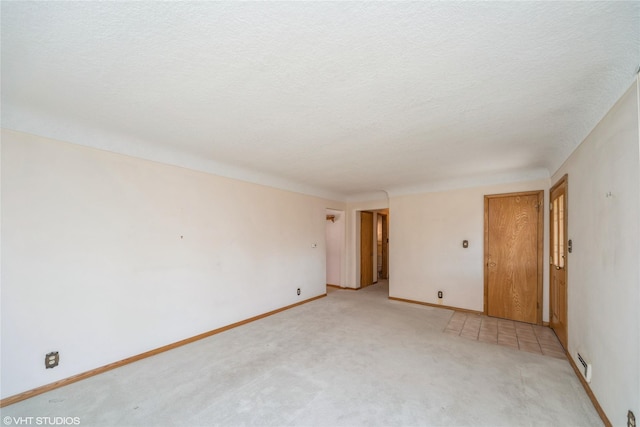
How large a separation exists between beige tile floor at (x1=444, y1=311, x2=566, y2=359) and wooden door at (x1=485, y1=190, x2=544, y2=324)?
0.25 m

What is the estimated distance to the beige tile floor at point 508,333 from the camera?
3.21 metres

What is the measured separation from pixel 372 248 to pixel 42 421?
6.49m

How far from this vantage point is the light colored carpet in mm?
2006

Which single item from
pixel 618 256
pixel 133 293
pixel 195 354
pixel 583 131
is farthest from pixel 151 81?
pixel 583 131

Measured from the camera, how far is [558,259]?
11.5 feet

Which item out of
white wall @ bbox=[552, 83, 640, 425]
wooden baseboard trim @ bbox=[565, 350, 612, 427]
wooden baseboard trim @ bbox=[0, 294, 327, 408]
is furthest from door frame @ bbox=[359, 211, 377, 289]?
white wall @ bbox=[552, 83, 640, 425]

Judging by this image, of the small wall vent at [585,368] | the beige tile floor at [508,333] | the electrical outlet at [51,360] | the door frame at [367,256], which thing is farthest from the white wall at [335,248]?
the electrical outlet at [51,360]

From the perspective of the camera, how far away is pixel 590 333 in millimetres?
2246

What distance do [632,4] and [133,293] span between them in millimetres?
4320

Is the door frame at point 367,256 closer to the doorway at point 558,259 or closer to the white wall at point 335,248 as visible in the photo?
the white wall at point 335,248

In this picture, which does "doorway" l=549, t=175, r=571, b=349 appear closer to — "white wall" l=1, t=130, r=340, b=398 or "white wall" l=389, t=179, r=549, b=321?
"white wall" l=389, t=179, r=549, b=321

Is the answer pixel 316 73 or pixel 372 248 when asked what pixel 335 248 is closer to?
pixel 372 248

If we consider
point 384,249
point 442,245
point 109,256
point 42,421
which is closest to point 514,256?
point 442,245

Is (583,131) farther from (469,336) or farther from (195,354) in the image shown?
(195,354)
